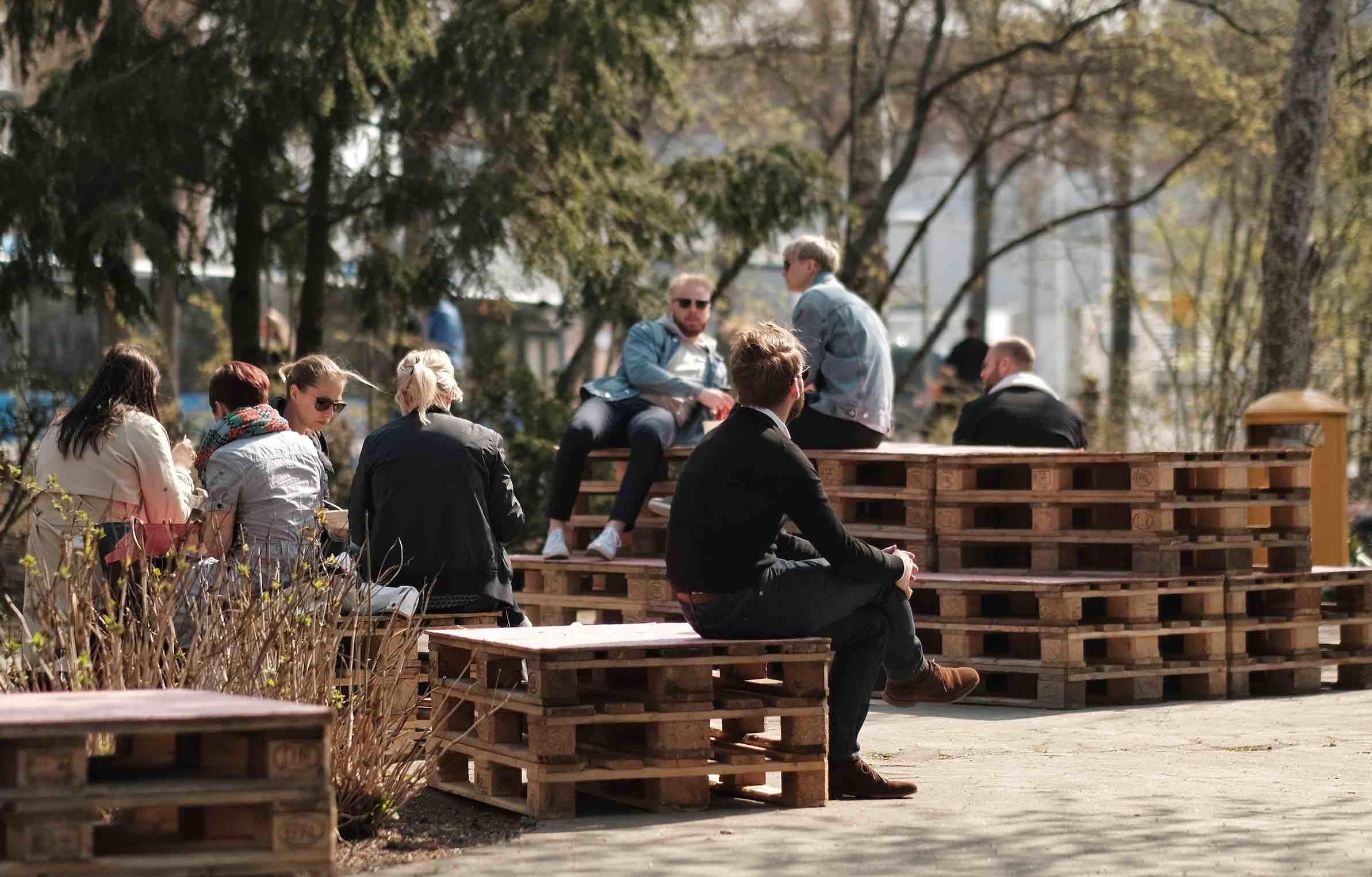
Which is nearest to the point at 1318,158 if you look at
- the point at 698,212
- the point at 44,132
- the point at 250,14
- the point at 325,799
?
the point at 698,212

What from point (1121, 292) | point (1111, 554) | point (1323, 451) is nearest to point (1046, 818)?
point (1111, 554)

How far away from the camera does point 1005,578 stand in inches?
388

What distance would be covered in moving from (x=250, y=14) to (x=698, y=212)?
14.9 ft

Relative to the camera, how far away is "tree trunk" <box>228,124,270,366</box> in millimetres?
15805

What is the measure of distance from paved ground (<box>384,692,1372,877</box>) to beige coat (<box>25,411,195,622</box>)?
235cm

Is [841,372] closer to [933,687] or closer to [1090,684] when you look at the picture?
[1090,684]

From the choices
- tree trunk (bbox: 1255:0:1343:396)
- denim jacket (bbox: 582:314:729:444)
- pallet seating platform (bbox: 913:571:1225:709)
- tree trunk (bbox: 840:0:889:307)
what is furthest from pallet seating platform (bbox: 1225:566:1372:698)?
tree trunk (bbox: 840:0:889:307)

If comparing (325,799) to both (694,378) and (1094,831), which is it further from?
(694,378)

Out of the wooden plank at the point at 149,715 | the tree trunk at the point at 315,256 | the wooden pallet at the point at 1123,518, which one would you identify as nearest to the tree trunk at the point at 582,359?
the tree trunk at the point at 315,256

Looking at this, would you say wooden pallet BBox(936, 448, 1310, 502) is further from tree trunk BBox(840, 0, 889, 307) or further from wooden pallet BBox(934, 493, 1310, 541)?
tree trunk BBox(840, 0, 889, 307)

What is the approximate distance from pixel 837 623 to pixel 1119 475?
10.9ft

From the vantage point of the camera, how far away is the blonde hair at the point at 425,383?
26.6 feet

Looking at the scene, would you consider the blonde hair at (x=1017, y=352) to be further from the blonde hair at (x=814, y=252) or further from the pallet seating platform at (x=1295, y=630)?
the pallet seating platform at (x=1295, y=630)

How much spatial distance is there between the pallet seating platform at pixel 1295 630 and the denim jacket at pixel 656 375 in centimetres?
311
